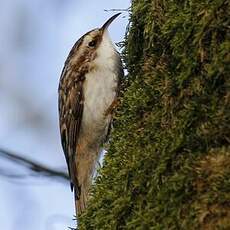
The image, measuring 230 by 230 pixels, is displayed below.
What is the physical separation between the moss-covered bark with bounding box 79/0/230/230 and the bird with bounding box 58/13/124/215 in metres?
0.82

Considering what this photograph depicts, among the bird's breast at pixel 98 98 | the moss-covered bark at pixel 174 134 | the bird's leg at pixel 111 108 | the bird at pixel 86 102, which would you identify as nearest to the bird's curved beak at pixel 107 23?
the bird at pixel 86 102

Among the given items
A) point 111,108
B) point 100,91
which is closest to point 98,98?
point 100,91

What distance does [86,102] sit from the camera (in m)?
3.08

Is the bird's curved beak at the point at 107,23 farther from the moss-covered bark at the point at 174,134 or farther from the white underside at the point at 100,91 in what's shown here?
the moss-covered bark at the point at 174,134

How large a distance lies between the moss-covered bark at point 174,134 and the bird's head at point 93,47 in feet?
2.99

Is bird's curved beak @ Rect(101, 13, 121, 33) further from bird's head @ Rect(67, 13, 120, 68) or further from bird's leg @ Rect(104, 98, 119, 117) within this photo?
bird's leg @ Rect(104, 98, 119, 117)

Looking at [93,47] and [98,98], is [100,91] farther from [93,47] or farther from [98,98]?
[93,47]

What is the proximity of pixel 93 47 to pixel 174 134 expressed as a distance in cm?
140

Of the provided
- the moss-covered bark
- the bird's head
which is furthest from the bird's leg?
the moss-covered bark

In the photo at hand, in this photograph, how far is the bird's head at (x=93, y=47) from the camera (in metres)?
2.99

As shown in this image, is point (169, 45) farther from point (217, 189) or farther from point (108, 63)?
point (108, 63)

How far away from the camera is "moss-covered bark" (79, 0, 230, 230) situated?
1.64 m

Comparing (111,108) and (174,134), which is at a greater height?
(174,134)

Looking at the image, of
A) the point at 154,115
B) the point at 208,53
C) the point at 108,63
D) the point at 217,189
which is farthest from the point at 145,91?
the point at 108,63
